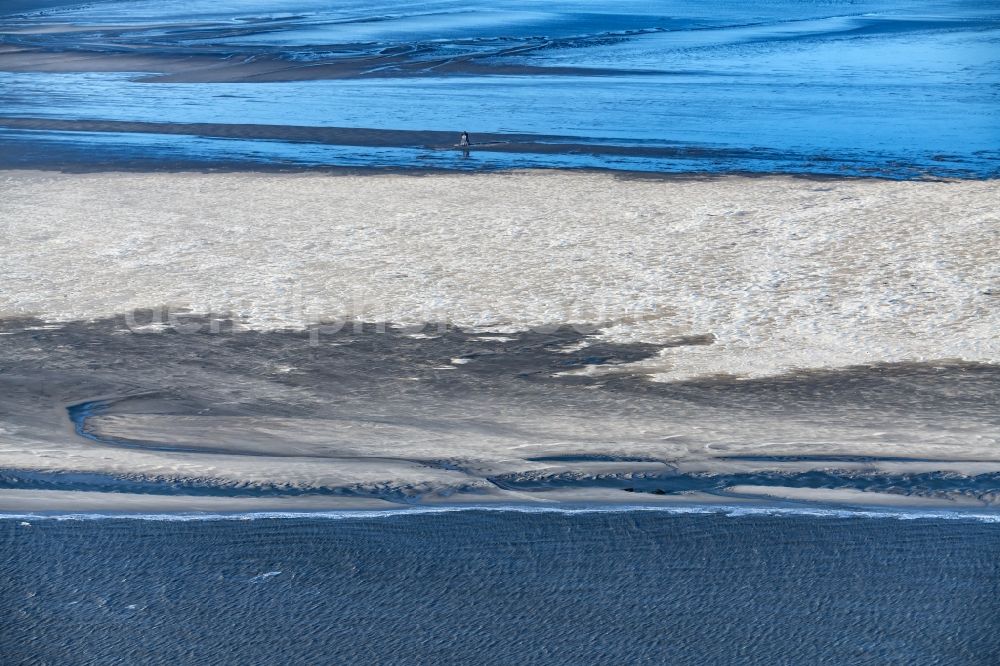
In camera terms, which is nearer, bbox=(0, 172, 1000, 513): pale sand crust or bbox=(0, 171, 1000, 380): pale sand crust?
bbox=(0, 172, 1000, 513): pale sand crust

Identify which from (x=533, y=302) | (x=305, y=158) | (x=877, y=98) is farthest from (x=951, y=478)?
(x=877, y=98)

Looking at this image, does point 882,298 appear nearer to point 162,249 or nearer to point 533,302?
point 533,302

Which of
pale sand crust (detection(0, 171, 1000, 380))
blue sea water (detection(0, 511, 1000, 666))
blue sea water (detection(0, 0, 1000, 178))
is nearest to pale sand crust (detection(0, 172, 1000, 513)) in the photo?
pale sand crust (detection(0, 171, 1000, 380))

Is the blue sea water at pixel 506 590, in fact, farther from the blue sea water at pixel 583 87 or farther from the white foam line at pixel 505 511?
the blue sea water at pixel 583 87

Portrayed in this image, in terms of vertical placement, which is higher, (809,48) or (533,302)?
(809,48)

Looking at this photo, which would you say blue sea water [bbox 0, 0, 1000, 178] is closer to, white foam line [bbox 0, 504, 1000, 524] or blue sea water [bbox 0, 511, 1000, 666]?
white foam line [bbox 0, 504, 1000, 524]

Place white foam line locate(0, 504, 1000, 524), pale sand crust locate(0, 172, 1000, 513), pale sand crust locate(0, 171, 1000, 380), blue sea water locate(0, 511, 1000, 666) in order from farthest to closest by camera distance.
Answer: pale sand crust locate(0, 171, 1000, 380)
pale sand crust locate(0, 172, 1000, 513)
white foam line locate(0, 504, 1000, 524)
blue sea water locate(0, 511, 1000, 666)
